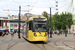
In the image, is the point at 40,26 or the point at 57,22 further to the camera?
the point at 57,22

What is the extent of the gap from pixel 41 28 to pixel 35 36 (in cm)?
117

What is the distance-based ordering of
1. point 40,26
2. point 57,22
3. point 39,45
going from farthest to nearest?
point 57,22
point 40,26
point 39,45

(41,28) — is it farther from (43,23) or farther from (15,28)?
(15,28)

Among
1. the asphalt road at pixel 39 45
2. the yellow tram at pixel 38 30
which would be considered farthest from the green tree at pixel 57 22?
the yellow tram at pixel 38 30

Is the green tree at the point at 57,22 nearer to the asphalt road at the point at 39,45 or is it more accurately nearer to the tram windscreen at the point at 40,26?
the asphalt road at the point at 39,45

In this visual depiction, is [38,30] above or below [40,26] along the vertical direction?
below

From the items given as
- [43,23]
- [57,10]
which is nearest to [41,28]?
[43,23]

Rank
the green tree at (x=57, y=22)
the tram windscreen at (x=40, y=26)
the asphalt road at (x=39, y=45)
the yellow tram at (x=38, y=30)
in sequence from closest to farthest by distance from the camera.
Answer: the asphalt road at (x=39, y=45)
the yellow tram at (x=38, y=30)
the tram windscreen at (x=40, y=26)
the green tree at (x=57, y=22)

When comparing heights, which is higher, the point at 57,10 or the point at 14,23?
the point at 57,10

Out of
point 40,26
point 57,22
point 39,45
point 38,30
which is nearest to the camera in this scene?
point 39,45

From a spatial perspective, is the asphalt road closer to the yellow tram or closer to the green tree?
the yellow tram

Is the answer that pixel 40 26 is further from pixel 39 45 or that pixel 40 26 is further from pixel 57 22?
pixel 57 22

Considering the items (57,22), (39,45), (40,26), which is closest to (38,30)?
(40,26)

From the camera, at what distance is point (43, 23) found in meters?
18.2
